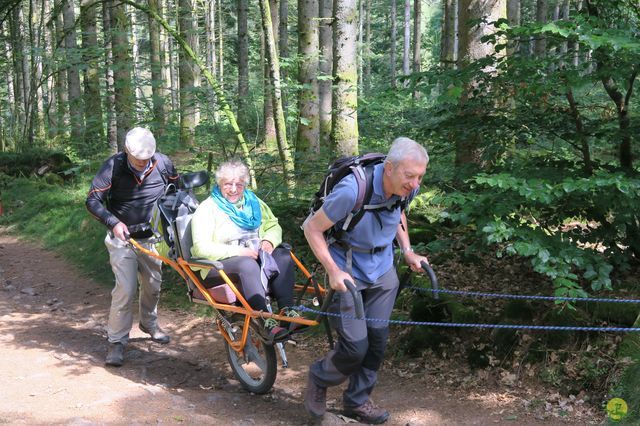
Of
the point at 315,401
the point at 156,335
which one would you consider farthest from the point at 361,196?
the point at 156,335

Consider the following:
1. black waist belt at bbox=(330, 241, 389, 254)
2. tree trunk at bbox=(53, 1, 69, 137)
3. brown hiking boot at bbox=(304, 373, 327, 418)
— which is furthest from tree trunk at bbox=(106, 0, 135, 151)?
brown hiking boot at bbox=(304, 373, 327, 418)

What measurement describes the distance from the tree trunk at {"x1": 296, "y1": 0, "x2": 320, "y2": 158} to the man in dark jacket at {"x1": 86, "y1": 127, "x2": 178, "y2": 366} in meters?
5.14

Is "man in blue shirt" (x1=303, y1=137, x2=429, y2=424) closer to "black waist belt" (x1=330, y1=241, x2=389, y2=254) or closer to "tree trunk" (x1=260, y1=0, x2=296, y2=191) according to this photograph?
"black waist belt" (x1=330, y1=241, x2=389, y2=254)

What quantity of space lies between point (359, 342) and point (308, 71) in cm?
775

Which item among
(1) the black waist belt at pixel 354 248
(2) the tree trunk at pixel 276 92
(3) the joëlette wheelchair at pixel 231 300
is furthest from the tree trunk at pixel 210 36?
(1) the black waist belt at pixel 354 248

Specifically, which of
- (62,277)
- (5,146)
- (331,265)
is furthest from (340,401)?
(5,146)

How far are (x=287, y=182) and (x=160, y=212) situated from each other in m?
3.50

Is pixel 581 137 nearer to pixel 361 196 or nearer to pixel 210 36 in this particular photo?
pixel 361 196

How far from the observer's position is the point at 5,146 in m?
21.1

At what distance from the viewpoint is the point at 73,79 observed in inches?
699

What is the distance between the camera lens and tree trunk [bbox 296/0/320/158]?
10.9 meters

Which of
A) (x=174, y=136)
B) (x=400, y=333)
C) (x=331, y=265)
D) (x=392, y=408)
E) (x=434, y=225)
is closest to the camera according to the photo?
(x=331, y=265)

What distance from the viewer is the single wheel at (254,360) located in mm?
4863

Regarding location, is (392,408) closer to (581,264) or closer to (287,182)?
(581,264)
